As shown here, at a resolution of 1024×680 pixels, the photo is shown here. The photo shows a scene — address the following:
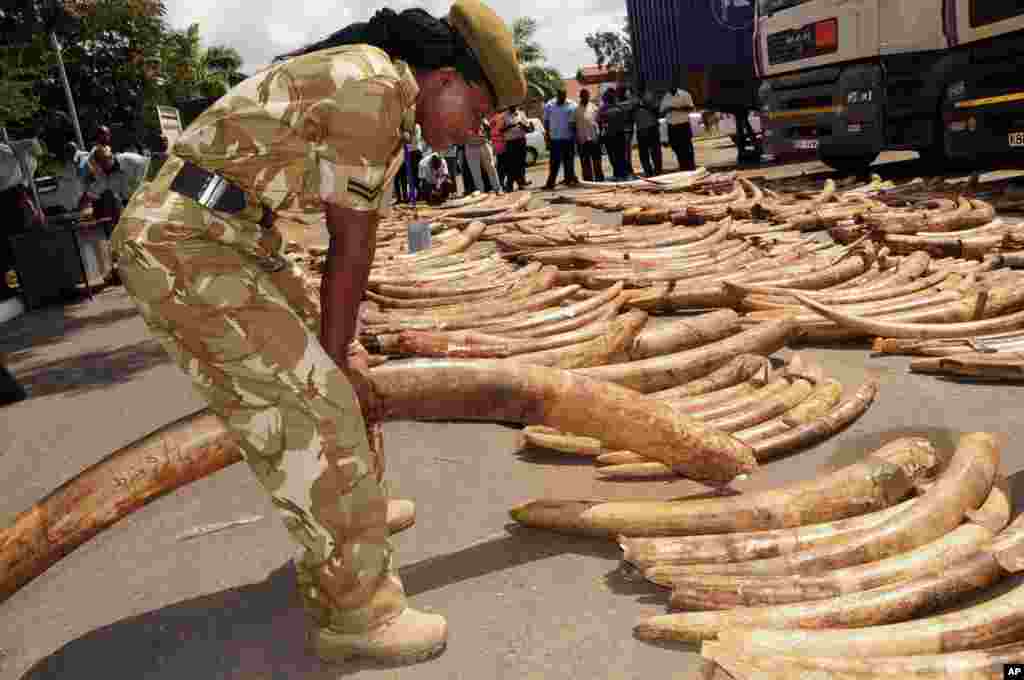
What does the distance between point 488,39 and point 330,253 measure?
30.6 inches

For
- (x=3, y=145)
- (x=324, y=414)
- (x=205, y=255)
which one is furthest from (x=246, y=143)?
(x=3, y=145)

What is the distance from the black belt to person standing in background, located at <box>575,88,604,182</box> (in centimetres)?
1791

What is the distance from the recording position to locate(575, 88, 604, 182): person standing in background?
2009 cm

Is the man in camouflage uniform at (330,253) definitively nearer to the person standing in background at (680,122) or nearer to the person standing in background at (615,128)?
the person standing in background at (680,122)

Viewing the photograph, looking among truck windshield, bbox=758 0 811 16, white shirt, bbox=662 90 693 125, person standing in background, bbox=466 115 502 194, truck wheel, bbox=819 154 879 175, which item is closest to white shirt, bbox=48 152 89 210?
person standing in background, bbox=466 115 502 194

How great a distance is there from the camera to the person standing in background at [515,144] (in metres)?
20.0

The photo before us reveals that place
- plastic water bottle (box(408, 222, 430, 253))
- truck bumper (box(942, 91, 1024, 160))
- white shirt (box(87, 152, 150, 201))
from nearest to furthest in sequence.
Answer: plastic water bottle (box(408, 222, 430, 253))
truck bumper (box(942, 91, 1024, 160))
white shirt (box(87, 152, 150, 201))

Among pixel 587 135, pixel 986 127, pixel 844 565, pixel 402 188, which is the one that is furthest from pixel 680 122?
pixel 844 565

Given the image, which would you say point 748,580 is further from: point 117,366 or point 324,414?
point 117,366

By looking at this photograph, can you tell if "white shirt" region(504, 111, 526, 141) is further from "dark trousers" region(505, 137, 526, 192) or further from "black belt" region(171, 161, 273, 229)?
"black belt" region(171, 161, 273, 229)

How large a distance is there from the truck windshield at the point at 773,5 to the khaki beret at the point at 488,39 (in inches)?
500

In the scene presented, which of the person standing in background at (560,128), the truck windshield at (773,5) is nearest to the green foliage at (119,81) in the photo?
the person standing in background at (560,128)

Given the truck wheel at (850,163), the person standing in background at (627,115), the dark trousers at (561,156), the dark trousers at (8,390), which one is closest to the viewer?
the dark trousers at (8,390)

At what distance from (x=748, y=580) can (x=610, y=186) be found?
14.0 m
